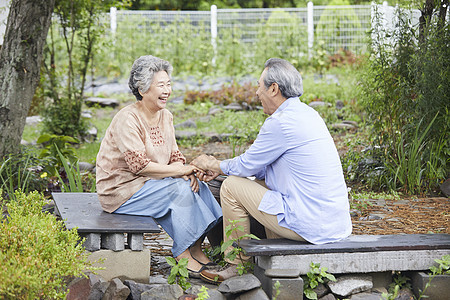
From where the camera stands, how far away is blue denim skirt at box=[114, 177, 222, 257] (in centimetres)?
371

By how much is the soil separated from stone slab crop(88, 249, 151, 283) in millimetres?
1729

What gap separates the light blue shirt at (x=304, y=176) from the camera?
3398mm

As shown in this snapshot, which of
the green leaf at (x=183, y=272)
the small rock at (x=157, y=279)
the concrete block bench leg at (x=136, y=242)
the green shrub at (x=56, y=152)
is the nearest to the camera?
the green leaf at (x=183, y=272)

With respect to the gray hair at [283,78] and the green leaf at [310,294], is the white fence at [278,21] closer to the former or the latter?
the gray hair at [283,78]

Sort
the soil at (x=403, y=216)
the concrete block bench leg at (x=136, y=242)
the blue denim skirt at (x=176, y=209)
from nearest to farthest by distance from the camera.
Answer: the concrete block bench leg at (x=136, y=242)
the blue denim skirt at (x=176, y=209)
the soil at (x=403, y=216)

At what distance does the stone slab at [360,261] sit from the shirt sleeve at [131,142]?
993 mm

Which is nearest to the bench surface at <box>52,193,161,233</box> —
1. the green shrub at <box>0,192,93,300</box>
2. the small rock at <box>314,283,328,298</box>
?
the green shrub at <box>0,192,93,300</box>

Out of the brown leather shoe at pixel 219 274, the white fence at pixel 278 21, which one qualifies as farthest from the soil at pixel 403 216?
the white fence at pixel 278 21

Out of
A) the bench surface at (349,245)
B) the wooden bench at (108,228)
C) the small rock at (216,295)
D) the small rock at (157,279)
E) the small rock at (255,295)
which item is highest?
the wooden bench at (108,228)

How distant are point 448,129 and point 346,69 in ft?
26.1

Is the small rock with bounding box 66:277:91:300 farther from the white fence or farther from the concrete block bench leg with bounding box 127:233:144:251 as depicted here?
the white fence

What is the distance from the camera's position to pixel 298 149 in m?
3.43

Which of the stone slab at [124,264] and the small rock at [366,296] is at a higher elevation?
the stone slab at [124,264]

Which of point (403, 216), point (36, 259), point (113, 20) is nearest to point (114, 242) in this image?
point (36, 259)
